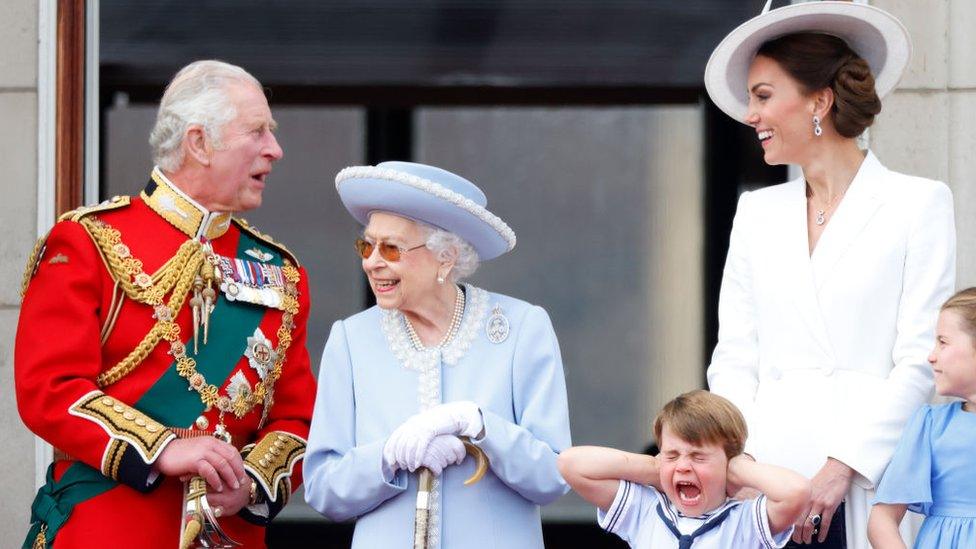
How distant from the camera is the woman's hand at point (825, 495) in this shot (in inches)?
143

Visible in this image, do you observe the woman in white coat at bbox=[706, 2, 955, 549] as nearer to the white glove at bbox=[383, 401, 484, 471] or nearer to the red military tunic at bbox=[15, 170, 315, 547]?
the white glove at bbox=[383, 401, 484, 471]

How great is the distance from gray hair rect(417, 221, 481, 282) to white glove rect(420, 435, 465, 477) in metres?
0.44

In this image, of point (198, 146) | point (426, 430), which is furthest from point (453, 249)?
point (198, 146)

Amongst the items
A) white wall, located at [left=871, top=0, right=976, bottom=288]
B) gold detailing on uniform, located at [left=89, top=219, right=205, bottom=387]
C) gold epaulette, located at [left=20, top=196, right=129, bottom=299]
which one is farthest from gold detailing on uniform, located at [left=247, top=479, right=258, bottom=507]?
white wall, located at [left=871, top=0, right=976, bottom=288]

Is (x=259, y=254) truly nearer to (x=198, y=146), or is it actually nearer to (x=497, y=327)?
(x=198, y=146)

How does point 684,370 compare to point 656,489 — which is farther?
point 684,370

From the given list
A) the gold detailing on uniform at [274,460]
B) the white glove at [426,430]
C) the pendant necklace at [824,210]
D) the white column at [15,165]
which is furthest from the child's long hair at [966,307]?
the white column at [15,165]

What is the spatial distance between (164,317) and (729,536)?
140 centimetres

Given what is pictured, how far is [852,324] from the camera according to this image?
3760 millimetres

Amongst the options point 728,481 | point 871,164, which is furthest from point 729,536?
point 871,164

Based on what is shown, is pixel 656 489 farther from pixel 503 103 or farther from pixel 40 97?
pixel 503 103

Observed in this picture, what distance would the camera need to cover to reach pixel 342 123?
670cm

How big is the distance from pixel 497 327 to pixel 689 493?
62 cm

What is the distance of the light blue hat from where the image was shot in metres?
3.84
